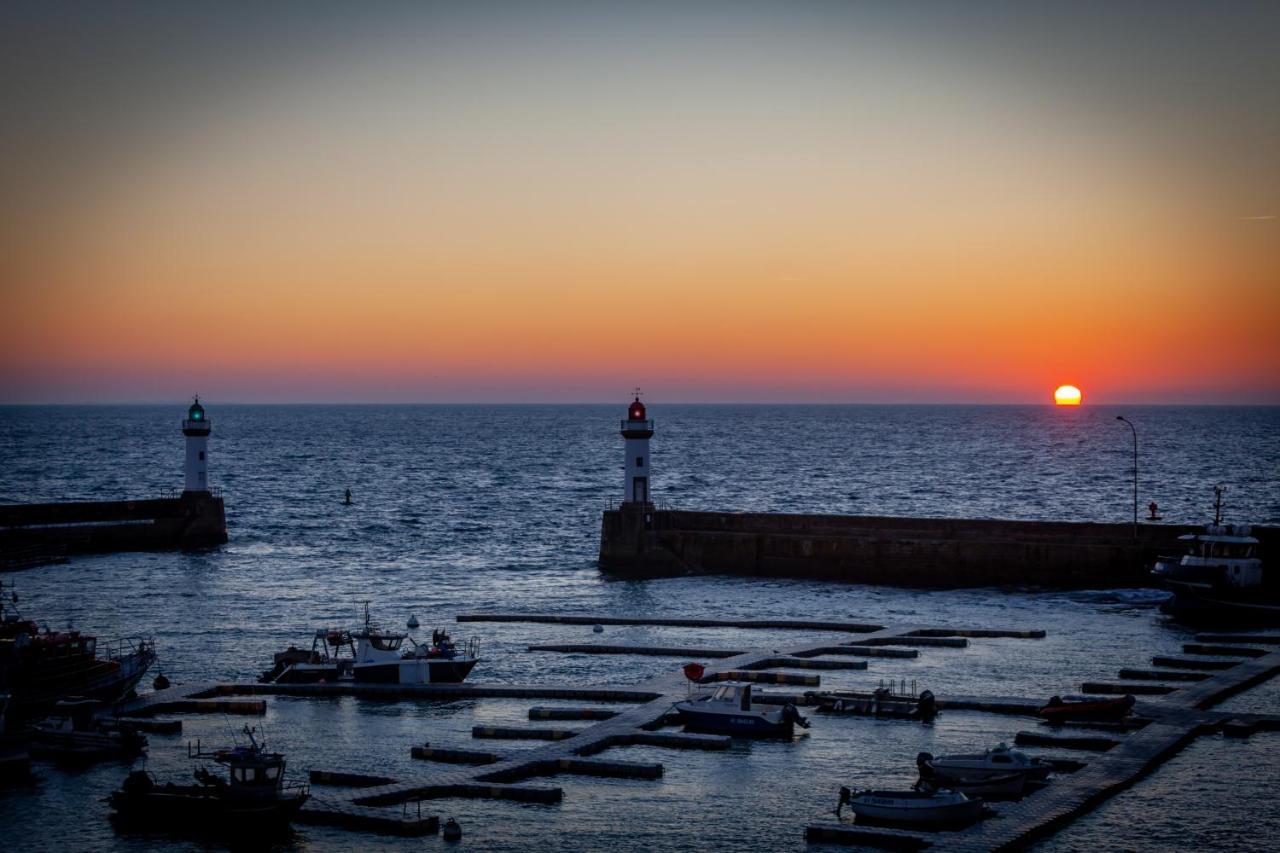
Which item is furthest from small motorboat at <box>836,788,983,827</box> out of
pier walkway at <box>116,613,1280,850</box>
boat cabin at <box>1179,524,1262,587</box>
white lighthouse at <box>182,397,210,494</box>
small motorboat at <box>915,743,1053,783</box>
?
white lighthouse at <box>182,397,210,494</box>

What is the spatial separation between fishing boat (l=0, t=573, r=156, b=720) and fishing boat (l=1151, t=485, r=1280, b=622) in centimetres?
3980

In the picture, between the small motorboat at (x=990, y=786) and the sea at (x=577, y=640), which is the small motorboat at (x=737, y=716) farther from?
the small motorboat at (x=990, y=786)

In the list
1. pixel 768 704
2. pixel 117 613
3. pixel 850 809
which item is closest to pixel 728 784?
pixel 850 809

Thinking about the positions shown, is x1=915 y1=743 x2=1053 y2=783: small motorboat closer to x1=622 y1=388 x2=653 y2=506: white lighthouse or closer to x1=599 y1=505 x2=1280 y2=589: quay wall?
x1=599 y1=505 x2=1280 y2=589: quay wall

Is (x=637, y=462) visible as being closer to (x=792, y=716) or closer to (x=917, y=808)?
(x=792, y=716)

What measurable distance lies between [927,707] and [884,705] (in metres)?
1.34

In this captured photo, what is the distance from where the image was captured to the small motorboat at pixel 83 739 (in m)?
37.5

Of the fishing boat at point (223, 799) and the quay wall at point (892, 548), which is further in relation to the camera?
the quay wall at point (892, 548)

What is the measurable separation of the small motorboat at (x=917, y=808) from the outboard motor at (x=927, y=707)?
Answer: 9605mm

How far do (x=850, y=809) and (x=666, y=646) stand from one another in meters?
22.9

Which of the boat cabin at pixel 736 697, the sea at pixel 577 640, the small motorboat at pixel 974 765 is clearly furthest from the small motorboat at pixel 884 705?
the small motorboat at pixel 974 765

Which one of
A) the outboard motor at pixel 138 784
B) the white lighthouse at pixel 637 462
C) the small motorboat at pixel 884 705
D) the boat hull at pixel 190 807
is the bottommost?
the boat hull at pixel 190 807

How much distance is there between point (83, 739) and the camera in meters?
37.6

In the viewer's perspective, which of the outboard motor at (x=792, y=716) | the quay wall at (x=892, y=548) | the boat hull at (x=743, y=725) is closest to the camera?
the boat hull at (x=743, y=725)
